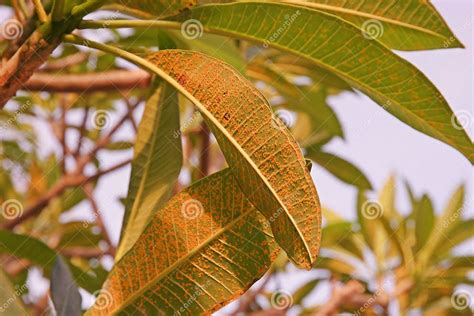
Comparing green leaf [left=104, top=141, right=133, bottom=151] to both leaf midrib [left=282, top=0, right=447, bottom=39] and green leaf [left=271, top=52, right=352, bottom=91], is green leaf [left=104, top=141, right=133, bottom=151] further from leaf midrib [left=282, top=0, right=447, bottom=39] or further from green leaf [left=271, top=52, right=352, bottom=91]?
leaf midrib [left=282, top=0, right=447, bottom=39]

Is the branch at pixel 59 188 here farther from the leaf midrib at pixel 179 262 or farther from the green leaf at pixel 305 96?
the leaf midrib at pixel 179 262

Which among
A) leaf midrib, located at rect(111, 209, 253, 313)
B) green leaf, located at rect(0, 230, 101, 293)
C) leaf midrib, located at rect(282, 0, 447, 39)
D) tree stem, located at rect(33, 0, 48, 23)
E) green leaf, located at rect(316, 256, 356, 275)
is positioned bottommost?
green leaf, located at rect(0, 230, 101, 293)

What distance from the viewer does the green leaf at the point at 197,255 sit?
85cm

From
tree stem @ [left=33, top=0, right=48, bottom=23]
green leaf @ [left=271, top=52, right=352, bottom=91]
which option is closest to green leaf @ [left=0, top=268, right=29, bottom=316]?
tree stem @ [left=33, top=0, right=48, bottom=23]

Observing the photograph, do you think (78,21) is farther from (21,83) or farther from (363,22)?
(363,22)

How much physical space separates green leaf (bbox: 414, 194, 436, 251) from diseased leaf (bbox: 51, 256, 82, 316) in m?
1.63

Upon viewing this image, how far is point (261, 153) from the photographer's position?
30.1 inches

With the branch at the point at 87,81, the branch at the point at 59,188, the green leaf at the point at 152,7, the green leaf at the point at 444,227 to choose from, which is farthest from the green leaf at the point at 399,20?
the green leaf at the point at 444,227

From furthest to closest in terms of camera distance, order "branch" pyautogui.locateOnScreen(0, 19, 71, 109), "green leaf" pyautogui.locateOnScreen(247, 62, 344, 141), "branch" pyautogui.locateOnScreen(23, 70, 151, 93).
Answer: "green leaf" pyautogui.locateOnScreen(247, 62, 344, 141) < "branch" pyautogui.locateOnScreen(23, 70, 151, 93) < "branch" pyautogui.locateOnScreen(0, 19, 71, 109)

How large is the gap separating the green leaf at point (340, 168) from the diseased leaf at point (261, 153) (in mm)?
1317

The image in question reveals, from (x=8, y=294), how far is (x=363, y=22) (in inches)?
23.4

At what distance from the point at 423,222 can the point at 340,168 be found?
46cm

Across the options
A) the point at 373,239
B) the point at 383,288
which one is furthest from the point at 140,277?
the point at 373,239

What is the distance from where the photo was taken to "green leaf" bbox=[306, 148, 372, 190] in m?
2.08
